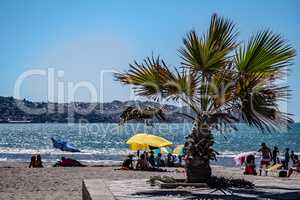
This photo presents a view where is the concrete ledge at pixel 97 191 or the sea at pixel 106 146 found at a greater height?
the concrete ledge at pixel 97 191

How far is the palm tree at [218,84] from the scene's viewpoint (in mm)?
9727

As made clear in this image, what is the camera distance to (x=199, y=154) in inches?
408

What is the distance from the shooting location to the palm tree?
9.73 m

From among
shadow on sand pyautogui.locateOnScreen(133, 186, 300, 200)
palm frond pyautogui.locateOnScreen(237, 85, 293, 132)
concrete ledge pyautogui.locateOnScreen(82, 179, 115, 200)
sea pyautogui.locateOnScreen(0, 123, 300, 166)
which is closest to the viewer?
concrete ledge pyautogui.locateOnScreen(82, 179, 115, 200)

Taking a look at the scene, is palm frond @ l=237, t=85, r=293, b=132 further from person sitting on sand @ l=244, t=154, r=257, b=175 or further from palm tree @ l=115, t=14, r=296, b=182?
person sitting on sand @ l=244, t=154, r=257, b=175

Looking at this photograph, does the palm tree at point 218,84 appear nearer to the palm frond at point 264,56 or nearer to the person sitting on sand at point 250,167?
the palm frond at point 264,56

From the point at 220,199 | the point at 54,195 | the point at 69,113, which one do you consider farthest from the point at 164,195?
the point at 69,113

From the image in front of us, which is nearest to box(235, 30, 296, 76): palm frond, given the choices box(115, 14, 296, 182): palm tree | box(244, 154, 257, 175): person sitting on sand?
box(115, 14, 296, 182): palm tree

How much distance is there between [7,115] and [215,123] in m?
194

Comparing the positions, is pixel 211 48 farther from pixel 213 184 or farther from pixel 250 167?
pixel 250 167

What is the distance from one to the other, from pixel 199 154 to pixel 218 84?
1404mm

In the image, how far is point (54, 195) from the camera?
550 inches

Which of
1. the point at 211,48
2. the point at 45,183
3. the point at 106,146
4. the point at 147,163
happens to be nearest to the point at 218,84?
the point at 211,48

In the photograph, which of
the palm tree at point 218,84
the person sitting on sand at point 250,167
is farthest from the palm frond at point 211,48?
the person sitting on sand at point 250,167
